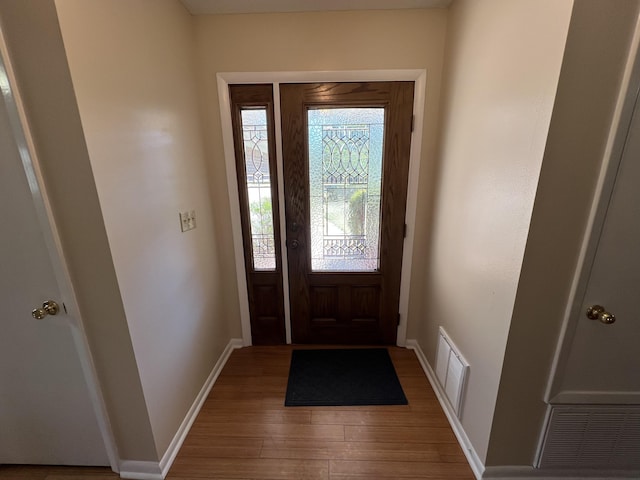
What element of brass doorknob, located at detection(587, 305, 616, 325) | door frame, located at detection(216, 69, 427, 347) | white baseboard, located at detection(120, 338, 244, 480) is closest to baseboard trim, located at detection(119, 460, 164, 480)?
white baseboard, located at detection(120, 338, 244, 480)

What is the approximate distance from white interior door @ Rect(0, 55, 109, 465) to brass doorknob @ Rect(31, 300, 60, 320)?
0.7 inches

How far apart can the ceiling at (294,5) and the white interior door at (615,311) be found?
4.41ft

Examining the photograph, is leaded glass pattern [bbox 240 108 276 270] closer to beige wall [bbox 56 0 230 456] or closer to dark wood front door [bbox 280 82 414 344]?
dark wood front door [bbox 280 82 414 344]

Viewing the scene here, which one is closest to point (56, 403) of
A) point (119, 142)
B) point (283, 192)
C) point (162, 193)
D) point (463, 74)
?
point (162, 193)

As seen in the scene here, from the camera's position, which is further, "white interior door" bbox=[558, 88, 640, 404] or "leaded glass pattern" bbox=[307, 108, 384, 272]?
"leaded glass pattern" bbox=[307, 108, 384, 272]

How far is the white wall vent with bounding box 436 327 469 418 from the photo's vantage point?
58.9 inches

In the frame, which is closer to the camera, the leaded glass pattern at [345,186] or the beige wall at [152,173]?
the beige wall at [152,173]

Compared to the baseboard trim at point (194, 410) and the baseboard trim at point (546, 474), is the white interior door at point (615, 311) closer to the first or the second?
the baseboard trim at point (546, 474)

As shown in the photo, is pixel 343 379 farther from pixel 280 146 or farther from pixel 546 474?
pixel 280 146

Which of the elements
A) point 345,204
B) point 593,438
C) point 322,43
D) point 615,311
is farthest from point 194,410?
point 322,43

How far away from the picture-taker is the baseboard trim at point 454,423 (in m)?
1.36

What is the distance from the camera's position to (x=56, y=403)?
129 cm

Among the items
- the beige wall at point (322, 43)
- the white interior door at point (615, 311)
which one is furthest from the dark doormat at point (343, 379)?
the beige wall at point (322, 43)

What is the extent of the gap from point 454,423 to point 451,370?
0.30 metres
